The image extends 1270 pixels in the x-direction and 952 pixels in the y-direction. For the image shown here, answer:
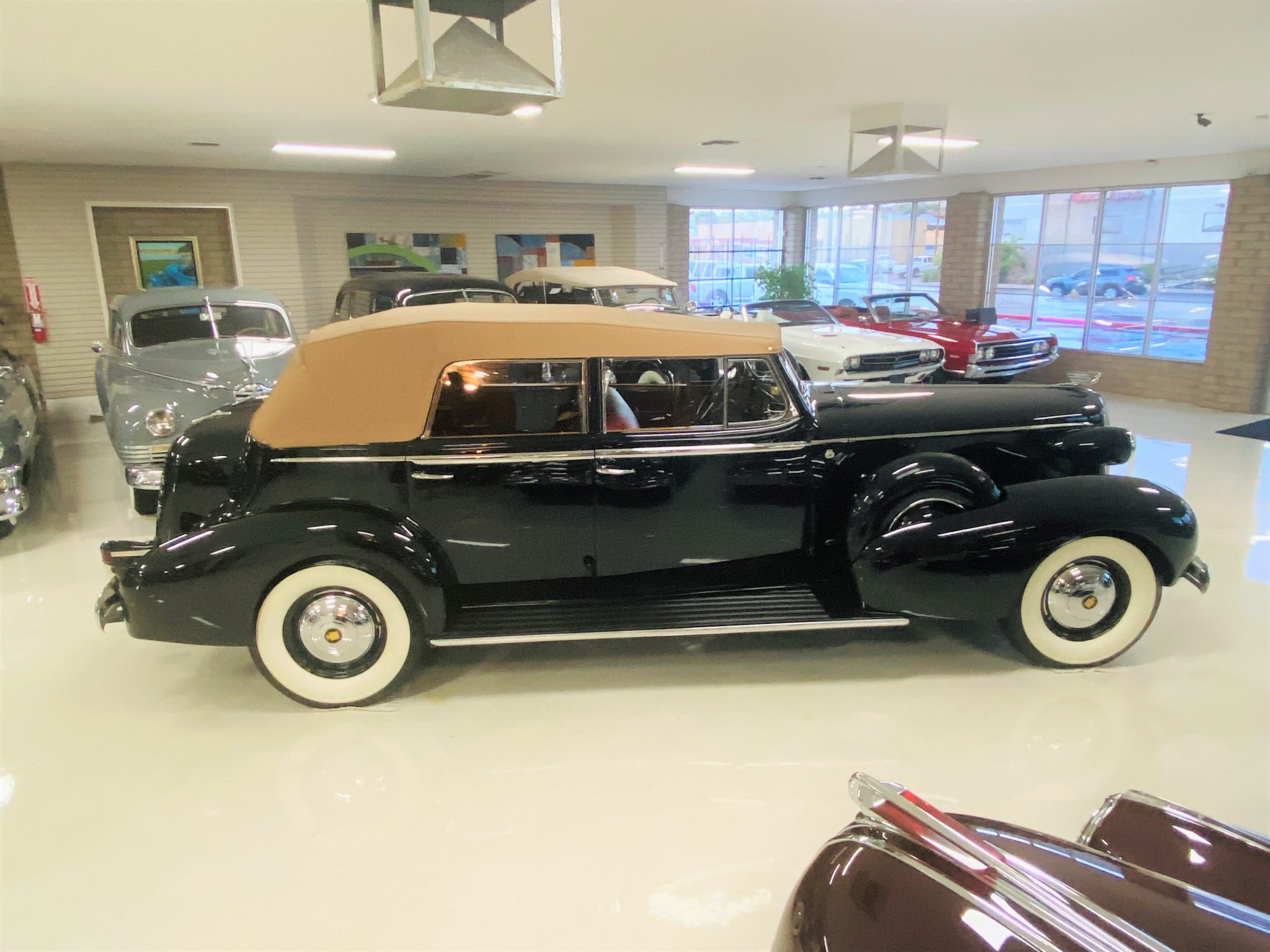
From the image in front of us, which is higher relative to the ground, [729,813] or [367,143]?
[367,143]

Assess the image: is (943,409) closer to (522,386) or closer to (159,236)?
(522,386)

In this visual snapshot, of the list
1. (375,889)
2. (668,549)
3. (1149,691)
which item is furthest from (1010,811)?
(375,889)

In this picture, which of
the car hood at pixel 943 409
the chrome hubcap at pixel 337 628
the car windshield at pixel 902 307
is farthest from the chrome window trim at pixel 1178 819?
the car windshield at pixel 902 307

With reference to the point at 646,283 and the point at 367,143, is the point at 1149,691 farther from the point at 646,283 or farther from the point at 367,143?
the point at 367,143

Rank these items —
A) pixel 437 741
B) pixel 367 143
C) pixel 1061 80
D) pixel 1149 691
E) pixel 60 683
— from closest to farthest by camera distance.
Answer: pixel 437 741 → pixel 1149 691 → pixel 60 683 → pixel 1061 80 → pixel 367 143

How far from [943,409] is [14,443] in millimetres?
6267

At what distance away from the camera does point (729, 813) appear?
2.90 meters

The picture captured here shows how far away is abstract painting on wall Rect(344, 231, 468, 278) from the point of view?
12.9 m

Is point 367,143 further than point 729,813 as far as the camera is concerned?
Yes

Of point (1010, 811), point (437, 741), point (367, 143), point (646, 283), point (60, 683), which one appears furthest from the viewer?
point (646, 283)

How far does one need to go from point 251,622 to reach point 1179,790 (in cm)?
379

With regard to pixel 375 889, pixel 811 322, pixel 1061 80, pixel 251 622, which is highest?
pixel 1061 80

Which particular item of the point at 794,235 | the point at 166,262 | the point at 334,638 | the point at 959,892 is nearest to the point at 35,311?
the point at 166,262

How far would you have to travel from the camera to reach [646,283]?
33.6 feet
